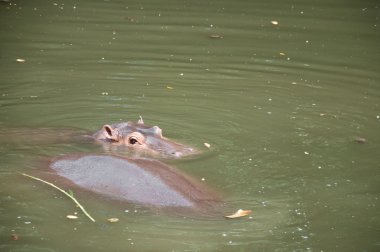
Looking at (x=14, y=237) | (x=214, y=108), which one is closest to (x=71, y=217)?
(x=14, y=237)

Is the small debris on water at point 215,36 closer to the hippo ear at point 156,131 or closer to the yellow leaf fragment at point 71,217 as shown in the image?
the hippo ear at point 156,131

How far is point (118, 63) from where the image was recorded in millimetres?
10227

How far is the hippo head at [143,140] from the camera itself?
7.50 meters

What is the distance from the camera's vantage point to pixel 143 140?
756cm

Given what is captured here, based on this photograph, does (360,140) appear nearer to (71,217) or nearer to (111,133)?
(111,133)

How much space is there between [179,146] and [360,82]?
10.2 feet

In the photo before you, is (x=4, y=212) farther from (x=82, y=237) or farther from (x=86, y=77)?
(x=86, y=77)

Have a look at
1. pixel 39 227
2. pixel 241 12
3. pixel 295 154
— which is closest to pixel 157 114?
pixel 295 154

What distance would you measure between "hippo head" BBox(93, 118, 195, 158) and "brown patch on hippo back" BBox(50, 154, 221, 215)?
1.01 m

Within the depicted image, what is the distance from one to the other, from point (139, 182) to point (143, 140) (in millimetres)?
1514

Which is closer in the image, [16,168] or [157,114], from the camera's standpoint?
[16,168]

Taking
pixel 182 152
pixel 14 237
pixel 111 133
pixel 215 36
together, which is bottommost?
pixel 14 237

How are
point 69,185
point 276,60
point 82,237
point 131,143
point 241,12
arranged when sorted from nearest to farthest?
1. point 82,237
2. point 69,185
3. point 131,143
4. point 276,60
5. point 241,12

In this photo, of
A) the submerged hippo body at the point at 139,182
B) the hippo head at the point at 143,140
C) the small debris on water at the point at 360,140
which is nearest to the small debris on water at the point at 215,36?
the small debris on water at the point at 360,140
